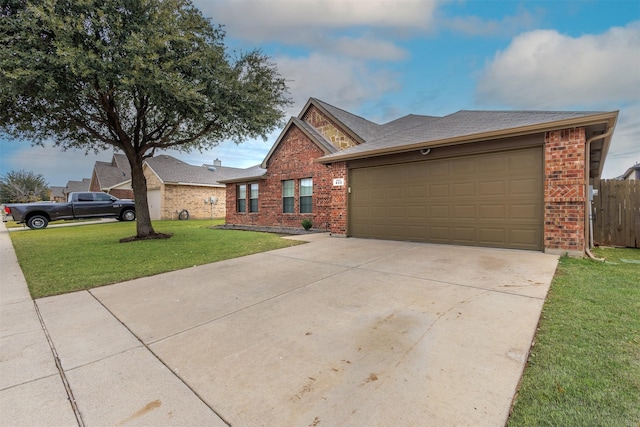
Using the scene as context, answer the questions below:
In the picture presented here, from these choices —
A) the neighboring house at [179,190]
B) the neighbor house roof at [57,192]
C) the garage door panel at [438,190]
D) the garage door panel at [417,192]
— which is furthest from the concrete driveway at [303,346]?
the neighbor house roof at [57,192]

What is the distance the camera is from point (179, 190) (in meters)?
22.3

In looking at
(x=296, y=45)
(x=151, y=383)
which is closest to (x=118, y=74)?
(x=296, y=45)

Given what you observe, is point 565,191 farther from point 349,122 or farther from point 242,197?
point 242,197

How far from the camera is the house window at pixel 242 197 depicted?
15.6m

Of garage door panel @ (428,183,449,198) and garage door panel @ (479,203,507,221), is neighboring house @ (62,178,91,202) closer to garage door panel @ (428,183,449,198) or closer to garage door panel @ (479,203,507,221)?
garage door panel @ (428,183,449,198)

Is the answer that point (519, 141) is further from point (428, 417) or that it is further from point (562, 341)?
point (428, 417)

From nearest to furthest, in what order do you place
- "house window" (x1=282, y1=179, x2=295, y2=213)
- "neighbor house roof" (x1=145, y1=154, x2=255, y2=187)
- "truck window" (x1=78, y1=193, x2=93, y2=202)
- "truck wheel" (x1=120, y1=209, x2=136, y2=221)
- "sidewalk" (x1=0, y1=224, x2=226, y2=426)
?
"sidewalk" (x1=0, y1=224, x2=226, y2=426)
"house window" (x1=282, y1=179, x2=295, y2=213)
"truck window" (x1=78, y1=193, x2=93, y2=202)
"truck wheel" (x1=120, y1=209, x2=136, y2=221)
"neighbor house roof" (x1=145, y1=154, x2=255, y2=187)

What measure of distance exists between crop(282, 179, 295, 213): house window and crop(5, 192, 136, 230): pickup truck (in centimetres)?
1207

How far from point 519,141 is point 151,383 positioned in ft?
24.7

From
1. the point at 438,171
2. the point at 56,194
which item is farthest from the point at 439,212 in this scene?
the point at 56,194

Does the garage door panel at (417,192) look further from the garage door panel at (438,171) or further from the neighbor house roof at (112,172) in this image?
the neighbor house roof at (112,172)

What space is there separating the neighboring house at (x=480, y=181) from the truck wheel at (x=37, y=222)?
53.4 ft

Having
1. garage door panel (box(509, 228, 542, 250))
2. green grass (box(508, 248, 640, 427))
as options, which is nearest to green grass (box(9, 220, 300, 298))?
garage door panel (box(509, 228, 542, 250))

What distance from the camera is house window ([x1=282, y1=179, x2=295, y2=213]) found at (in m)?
13.3
